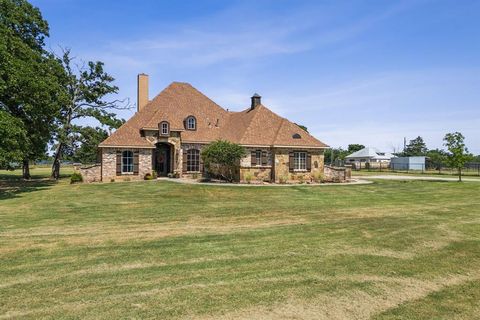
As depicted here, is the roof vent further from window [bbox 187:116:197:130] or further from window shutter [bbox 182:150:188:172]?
window shutter [bbox 182:150:188:172]

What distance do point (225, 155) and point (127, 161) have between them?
328 inches

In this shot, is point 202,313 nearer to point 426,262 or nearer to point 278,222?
point 426,262

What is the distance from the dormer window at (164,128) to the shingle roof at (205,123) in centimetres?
35

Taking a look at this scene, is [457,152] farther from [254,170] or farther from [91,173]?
[91,173]

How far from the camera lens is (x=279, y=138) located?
28812mm

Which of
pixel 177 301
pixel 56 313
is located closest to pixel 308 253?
pixel 177 301

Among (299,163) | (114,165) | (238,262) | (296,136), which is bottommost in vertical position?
(238,262)

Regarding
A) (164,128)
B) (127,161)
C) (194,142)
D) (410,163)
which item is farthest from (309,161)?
(410,163)

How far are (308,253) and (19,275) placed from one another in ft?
19.8

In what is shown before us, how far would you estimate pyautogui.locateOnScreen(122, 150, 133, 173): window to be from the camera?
28156 mm

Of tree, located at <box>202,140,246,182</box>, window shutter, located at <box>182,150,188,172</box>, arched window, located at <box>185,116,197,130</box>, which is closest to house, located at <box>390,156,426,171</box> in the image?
tree, located at <box>202,140,246,182</box>

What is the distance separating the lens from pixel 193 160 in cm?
3072

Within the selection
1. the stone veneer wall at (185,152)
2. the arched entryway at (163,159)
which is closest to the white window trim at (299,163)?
the stone veneer wall at (185,152)

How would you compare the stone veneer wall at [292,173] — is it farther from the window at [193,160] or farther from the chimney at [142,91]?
the chimney at [142,91]
